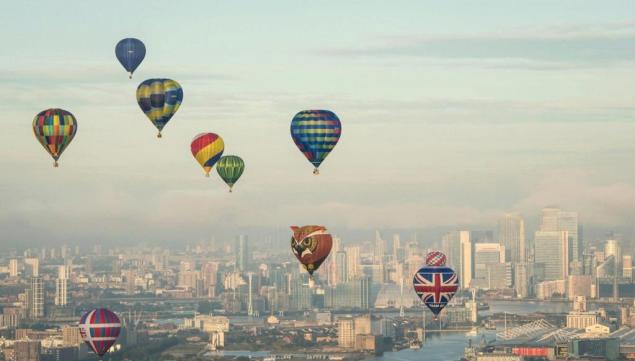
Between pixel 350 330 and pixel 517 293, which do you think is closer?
pixel 350 330

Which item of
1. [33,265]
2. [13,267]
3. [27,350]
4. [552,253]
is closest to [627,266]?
[552,253]

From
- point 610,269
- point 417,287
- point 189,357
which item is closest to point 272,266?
point 610,269

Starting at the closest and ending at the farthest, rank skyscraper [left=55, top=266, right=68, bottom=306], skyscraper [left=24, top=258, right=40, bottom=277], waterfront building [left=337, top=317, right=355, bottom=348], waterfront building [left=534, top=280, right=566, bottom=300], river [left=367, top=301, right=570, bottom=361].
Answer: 1. river [left=367, top=301, right=570, bottom=361]
2. waterfront building [left=337, top=317, right=355, bottom=348]
3. skyscraper [left=55, top=266, right=68, bottom=306]
4. skyscraper [left=24, top=258, right=40, bottom=277]
5. waterfront building [left=534, top=280, right=566, bottom=300]

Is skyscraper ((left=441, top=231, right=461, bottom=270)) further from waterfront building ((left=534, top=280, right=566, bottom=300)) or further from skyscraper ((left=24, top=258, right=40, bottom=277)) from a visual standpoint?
skyscraper ((left=24, top=258, right=40, bottom=277))

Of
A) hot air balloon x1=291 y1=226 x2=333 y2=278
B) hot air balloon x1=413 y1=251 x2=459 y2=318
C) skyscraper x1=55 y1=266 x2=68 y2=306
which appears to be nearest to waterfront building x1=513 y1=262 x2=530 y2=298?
skyscraper x1=55 y1=266 x2=68 y2=306

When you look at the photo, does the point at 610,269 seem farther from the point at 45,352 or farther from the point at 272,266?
the point at 45,352

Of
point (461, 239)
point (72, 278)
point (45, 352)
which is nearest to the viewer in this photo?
point (45, 352)
